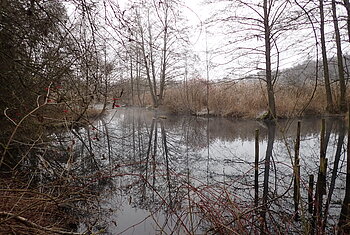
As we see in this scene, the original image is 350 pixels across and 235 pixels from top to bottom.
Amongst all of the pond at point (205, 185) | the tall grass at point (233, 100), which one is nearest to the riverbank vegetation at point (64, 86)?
the pond at point (205, 185)

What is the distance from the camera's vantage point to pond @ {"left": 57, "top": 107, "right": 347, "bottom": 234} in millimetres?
1641

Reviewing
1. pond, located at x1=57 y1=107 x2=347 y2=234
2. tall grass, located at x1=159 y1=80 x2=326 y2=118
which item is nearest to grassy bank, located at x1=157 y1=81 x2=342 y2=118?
tall grass, located at x1=159 y1=80 x2=326 y2=118

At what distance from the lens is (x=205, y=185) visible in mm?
1688

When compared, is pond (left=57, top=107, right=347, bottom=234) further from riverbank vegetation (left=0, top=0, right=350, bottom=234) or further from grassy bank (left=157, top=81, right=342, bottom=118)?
grassy bank (left=157, top=81, right=342, bottom=118)

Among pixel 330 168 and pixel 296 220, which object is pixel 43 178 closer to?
pixel 296 220

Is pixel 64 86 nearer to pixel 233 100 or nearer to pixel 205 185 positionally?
pixel 205 185

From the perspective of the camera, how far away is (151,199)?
2.18 m

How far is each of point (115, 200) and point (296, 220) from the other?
5.52 ft

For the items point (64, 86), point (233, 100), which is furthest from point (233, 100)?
point (64, 86)

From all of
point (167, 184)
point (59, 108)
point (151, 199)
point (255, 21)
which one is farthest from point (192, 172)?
point (255, 21)

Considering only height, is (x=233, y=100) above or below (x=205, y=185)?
above

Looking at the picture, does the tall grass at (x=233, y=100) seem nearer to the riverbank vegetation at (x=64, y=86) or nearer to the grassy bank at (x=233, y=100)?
the grassy bank at (x=233, y=100)

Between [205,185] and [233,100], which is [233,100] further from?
[205,185]

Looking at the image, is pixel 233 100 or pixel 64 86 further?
pixel 233 100
